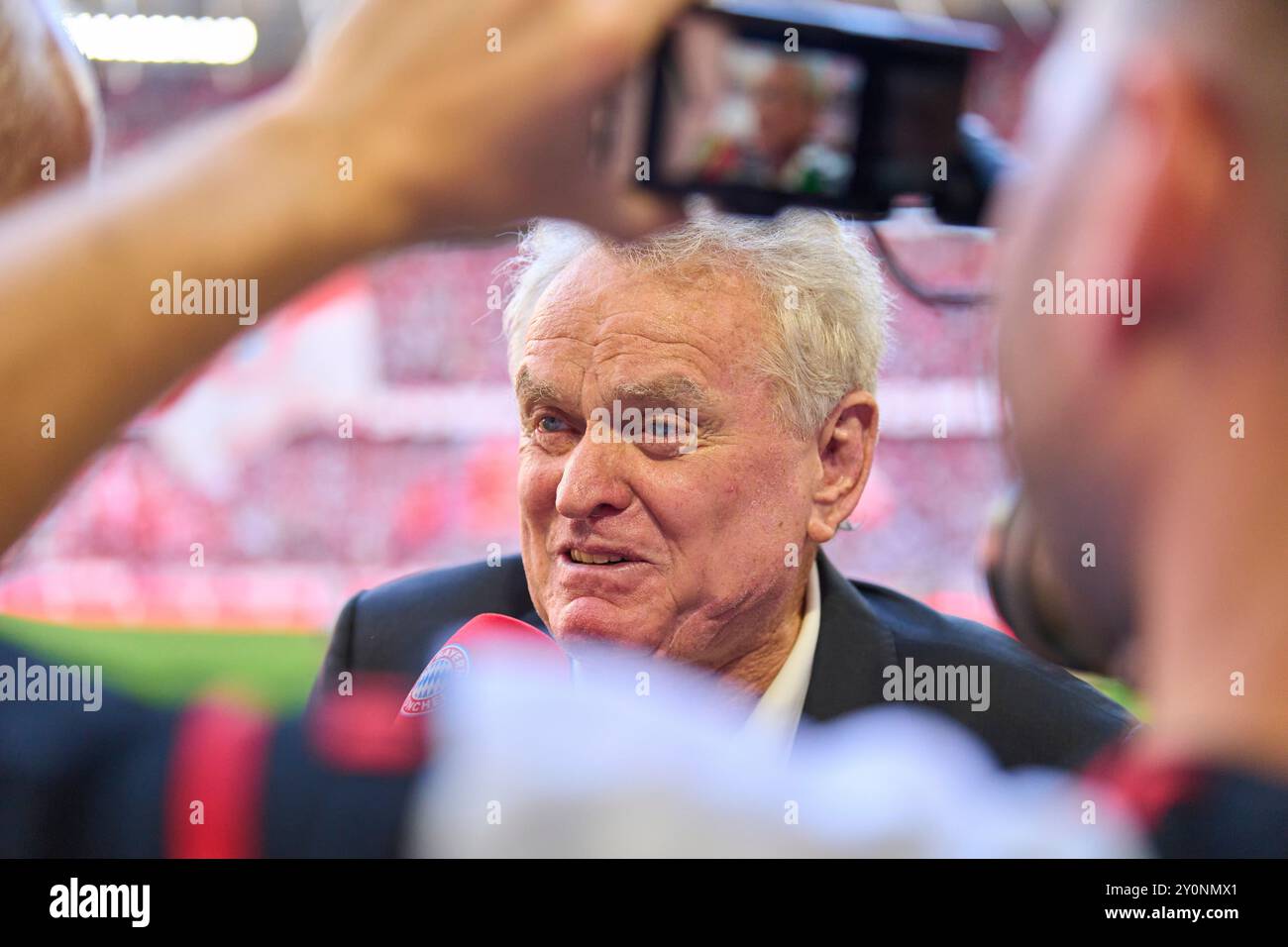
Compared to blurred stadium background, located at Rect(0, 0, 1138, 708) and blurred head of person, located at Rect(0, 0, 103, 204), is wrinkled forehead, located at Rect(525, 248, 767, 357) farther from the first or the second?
blurred stadium background, located at Rect(0, 0, 1138, 708)

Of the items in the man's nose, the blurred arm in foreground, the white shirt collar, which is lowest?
the white shirt collar

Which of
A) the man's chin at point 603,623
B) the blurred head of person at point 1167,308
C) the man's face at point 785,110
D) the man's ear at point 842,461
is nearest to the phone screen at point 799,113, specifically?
the man's face at point 785,110

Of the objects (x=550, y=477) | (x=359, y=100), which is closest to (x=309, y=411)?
(x=550, y=477)

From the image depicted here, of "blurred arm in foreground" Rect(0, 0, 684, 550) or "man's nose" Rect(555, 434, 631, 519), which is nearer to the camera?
"blurred arm in foreground" Rect(0, 0, 684, 550)

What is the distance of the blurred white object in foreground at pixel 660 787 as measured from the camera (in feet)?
1.10

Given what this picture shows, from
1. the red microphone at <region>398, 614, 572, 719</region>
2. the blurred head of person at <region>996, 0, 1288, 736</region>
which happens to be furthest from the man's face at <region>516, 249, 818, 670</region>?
the blurred head of person at <region>996, 0, 1288, 736</region>

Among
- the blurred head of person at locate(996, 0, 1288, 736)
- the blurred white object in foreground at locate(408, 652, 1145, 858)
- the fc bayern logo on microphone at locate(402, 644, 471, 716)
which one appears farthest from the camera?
the fc bayern logo on microphone at locate(402, 644, 471, 716)

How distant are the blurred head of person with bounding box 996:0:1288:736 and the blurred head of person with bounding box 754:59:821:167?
27cm

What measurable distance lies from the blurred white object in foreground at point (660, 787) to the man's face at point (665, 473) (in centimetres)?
83

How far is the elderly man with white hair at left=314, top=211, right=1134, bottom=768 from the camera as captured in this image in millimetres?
1228

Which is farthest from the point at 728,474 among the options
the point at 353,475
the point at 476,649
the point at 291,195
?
the point at 353,475

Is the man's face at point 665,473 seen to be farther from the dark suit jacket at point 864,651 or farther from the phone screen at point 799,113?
the phone screen at point 799,113
